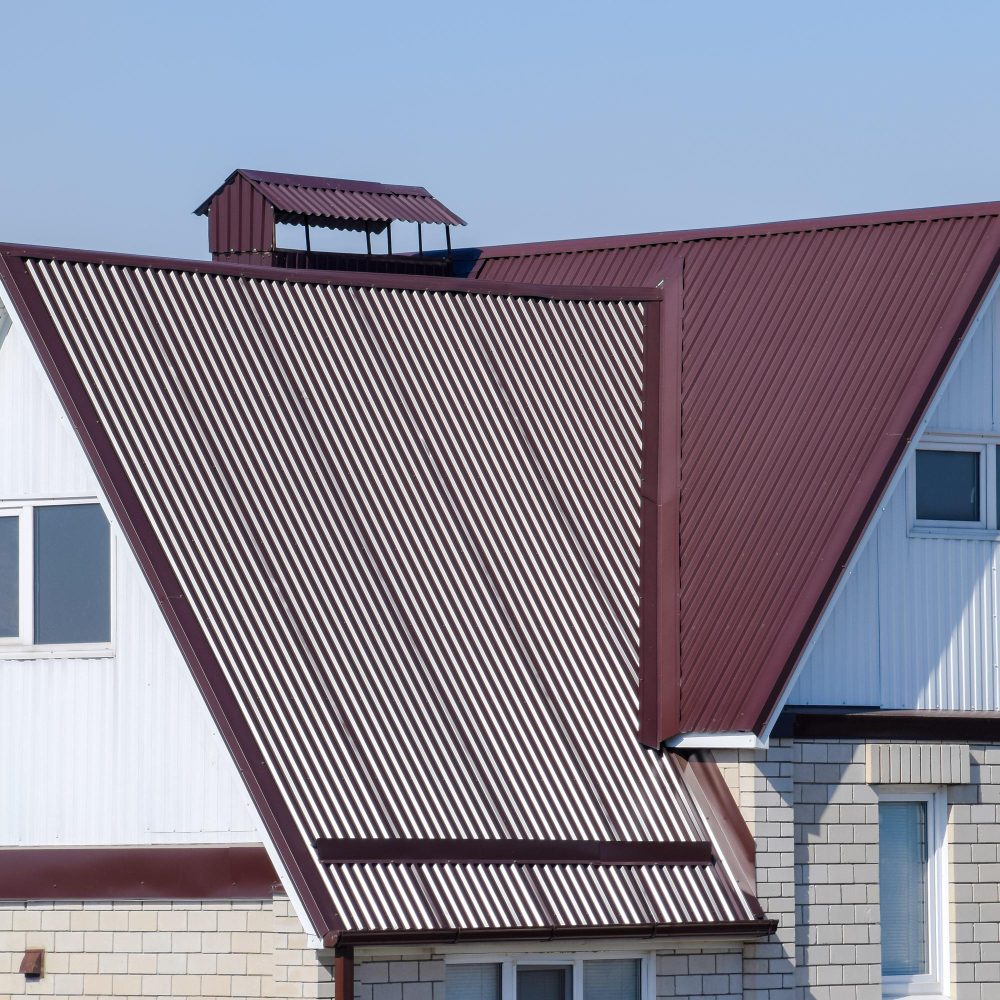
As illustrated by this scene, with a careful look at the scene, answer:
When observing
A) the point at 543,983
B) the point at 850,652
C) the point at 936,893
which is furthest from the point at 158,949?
the point at 936,893

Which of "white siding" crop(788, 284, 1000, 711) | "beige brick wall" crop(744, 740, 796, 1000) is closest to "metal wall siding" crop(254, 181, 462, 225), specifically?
"white siding" crop(788, 284, 1000, 711)

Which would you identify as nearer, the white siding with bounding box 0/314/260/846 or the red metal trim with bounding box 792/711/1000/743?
the white siding with bounding box 0/314/260/846

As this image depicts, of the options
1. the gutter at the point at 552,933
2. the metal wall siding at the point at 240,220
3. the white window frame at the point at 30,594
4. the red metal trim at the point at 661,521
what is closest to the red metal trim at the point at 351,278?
the red metal trim at the point at 661,521

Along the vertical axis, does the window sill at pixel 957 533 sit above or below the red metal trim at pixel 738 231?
below

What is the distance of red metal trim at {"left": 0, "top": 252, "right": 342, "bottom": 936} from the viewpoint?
15.1m

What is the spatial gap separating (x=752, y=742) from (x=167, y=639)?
4564 mm

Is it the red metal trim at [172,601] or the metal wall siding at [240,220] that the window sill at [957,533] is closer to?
the red metal trim at [172,601]

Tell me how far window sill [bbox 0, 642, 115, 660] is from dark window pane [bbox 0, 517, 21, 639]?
24cm

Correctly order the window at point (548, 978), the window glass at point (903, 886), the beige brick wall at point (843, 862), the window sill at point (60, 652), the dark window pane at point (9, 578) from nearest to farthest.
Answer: the window at point (548, 978), the window sill at point (60, 652), the beige brick wall at point (843, 862), the dark window pane at point (9, 578), the window glass at point (903, 886)

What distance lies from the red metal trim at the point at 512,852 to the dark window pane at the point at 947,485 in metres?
3.69

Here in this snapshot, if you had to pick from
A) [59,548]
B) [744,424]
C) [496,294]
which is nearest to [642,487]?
[744,424]

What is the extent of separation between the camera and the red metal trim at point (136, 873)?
620 inches

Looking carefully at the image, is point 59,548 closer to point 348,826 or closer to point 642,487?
point 348,826

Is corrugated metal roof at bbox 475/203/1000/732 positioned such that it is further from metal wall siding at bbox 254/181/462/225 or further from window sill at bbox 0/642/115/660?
window sill at bbox 0/642/115/660
